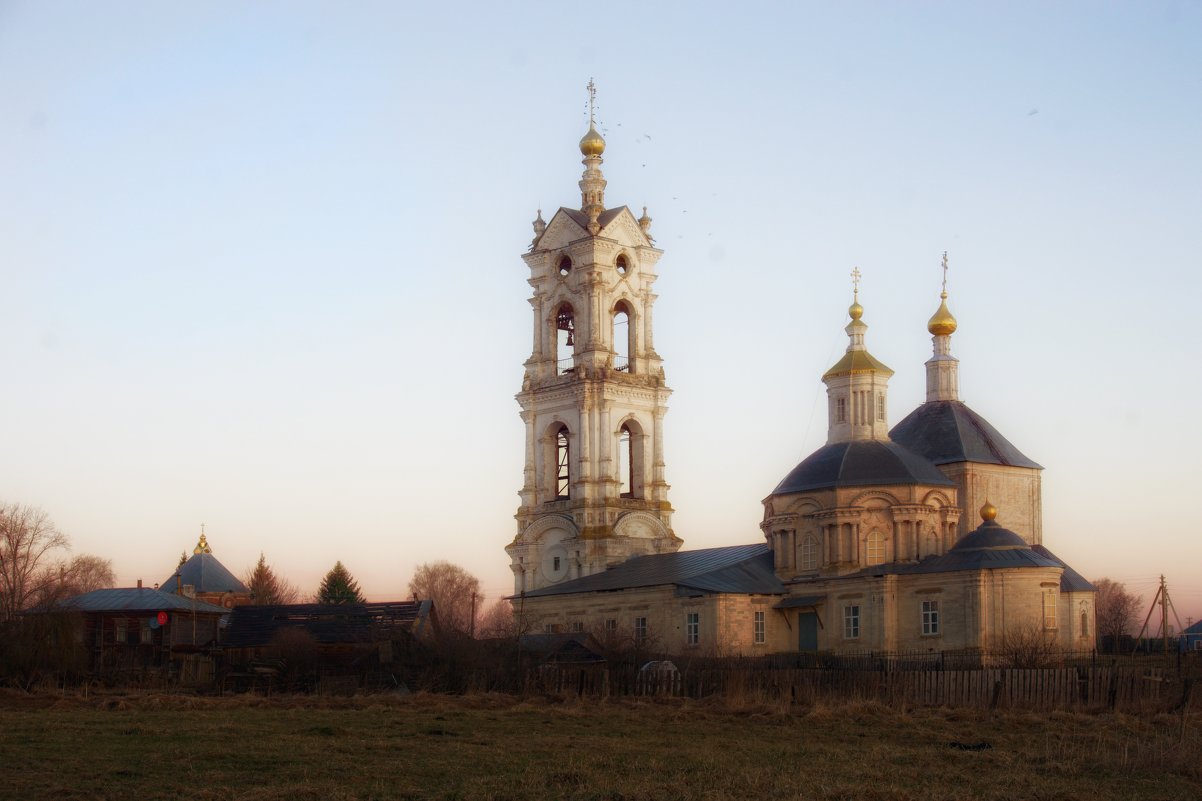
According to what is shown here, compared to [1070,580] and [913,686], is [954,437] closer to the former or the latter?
[1070,580]

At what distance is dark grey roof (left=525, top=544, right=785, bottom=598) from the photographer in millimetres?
50062

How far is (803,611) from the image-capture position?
50.2 meters

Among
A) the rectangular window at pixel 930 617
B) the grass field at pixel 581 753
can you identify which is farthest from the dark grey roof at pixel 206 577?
the grass field at pixel 581 753

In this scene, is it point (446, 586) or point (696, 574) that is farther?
point (446, 586)

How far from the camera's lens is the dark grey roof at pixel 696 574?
50.1 m

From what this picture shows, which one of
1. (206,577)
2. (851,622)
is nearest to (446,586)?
(206,577)

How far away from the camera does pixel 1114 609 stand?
92750mm

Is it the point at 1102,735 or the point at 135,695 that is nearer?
the point at 1102,735

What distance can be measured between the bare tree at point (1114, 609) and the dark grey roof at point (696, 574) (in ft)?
85.8

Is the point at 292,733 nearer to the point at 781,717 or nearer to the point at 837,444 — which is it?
the point at 781,717

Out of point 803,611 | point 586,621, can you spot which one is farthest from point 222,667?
point 803,611

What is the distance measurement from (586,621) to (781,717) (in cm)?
2634

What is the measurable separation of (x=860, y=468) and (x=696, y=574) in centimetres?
649

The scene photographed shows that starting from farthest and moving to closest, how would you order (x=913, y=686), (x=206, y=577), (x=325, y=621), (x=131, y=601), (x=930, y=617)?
(x=206, y=577), (x=131, y=601), (x=325, y=621), (x=930, y=617), (x=913, y=686)
